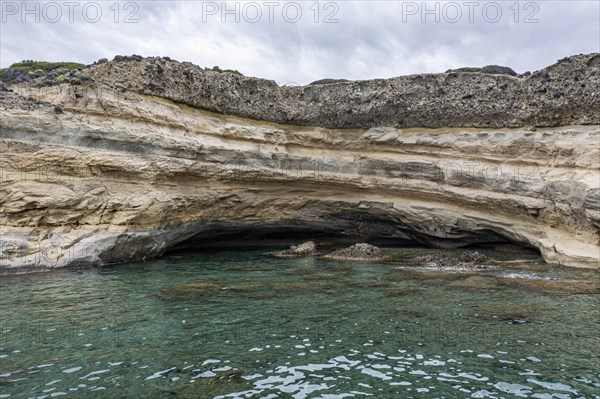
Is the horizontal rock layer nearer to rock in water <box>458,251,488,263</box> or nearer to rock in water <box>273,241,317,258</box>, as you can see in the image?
rock in water <box>458,251,488,263</box>

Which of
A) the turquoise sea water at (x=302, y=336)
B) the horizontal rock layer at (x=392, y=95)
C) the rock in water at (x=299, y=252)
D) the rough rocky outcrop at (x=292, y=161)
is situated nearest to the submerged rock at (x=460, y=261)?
the turquoise sea water at (x=302, y=336)

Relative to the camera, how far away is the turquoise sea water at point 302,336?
6828mm

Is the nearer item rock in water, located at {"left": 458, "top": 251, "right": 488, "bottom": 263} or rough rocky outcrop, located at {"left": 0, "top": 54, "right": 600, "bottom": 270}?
rough rocky outcrop, located at {"left": 0, "top": 54, "right": 600, "bottom": 270}

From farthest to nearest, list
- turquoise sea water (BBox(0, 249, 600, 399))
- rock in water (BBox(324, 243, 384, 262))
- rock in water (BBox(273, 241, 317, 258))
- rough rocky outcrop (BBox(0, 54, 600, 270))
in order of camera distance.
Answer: rock in water (BBox(273, 241, 317, 258)), rock in water (BBox(324, 243, 384, 262)), rough rocky outcrop (BBox(0, 54, 600, 270)), turquoise sea water (BBox(0, 249, 600, 399))

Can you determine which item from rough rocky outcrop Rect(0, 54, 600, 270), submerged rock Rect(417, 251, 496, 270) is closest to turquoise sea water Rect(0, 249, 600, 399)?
submerged rock Rect(417, 251, 496, 270)

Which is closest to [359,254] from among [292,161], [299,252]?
[299,252]

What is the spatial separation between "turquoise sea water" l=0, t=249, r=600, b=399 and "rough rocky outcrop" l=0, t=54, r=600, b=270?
3.19m

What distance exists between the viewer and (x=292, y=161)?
24016 mm

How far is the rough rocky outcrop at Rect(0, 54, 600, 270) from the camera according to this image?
1755cm

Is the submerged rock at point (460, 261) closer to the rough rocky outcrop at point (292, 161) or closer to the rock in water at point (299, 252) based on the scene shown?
the rough rocky outcrop at point (292, 161)

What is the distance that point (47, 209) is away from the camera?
17359 millimetres

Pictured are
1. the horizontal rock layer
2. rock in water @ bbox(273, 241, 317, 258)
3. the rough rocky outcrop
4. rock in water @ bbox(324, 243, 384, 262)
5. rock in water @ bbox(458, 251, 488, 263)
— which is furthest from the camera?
rock in water @ bbox(273, 241, 317, 258)

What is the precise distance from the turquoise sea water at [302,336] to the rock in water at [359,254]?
4580mm

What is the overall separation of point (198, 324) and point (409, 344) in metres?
4.49
